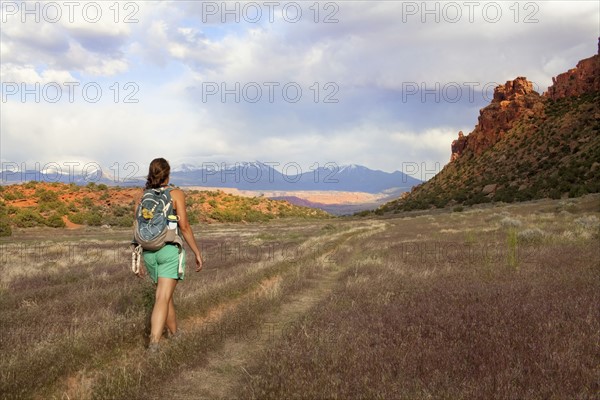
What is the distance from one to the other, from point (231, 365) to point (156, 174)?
2.87 m

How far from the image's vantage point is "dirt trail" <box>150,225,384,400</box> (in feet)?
15.3

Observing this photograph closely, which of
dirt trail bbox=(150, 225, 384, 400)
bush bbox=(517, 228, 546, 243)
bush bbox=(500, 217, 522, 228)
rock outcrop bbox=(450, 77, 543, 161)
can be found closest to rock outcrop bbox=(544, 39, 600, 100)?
rock outcrop bbox=(450, 77, 543, 161)

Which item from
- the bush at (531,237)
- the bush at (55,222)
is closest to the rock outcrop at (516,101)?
the bush at (531,237)

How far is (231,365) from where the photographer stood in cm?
547

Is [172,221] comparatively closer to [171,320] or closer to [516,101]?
[171,320]

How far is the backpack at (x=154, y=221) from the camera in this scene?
5.77 m

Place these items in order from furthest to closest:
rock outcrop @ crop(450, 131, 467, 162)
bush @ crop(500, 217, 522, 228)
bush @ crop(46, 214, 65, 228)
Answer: rock outcrop @ crop(450, 131, 467, 162)
bush @ crop(46, 214, 65, 228)
bush @ crop(500, 217, 522, 228)

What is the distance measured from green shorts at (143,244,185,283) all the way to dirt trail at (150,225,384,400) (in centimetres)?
133

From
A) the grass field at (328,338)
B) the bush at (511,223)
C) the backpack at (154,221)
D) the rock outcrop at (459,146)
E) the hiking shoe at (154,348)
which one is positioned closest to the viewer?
the grass field at (328,338)

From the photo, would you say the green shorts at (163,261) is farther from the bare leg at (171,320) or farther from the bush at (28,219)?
the bush at (28,219)

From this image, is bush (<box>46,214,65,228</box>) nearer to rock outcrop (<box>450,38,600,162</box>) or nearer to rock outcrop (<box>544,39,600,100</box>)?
rock outcrop (<box>450,38,600,162</box>)

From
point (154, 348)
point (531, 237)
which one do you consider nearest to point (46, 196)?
point (531, 237)

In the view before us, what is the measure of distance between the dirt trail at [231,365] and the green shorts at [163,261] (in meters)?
1.33

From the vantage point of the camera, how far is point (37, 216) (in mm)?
48938
